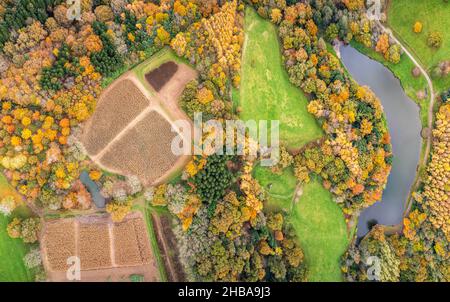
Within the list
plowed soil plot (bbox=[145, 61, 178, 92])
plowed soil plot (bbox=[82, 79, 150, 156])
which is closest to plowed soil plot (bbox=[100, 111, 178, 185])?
plowed soil plot (bbox=[82, 79, 150, 156])

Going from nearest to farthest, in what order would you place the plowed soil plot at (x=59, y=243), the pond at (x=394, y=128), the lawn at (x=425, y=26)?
the plowed soil plot at (x=59, y=243) → the pond at (x=394, y=128) → the lawn at (x=425, y=26)

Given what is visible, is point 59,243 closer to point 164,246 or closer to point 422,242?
point 164,246

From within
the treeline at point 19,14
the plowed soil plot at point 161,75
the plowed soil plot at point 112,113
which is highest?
the treeline at point 19,14

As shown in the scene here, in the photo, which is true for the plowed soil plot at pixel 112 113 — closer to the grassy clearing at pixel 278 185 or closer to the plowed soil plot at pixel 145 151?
the plowed soil plot at pixel 145 151

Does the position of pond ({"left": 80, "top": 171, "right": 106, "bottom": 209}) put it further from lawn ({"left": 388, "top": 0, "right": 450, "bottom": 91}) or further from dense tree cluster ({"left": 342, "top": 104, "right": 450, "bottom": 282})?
lawn ({"left": 388, "top": 0, "right": 450, "bottom": 91})

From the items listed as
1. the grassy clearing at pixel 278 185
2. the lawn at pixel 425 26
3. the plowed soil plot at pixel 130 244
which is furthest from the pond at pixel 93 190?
the lawn at pixel 425 26

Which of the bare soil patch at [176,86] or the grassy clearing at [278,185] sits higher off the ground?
the bare soil patch at [176,86]

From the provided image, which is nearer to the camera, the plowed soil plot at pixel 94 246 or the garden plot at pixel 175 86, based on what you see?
the plowed soil plot at pixel 94 246

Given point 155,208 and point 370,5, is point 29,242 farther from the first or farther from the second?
point 370,5
